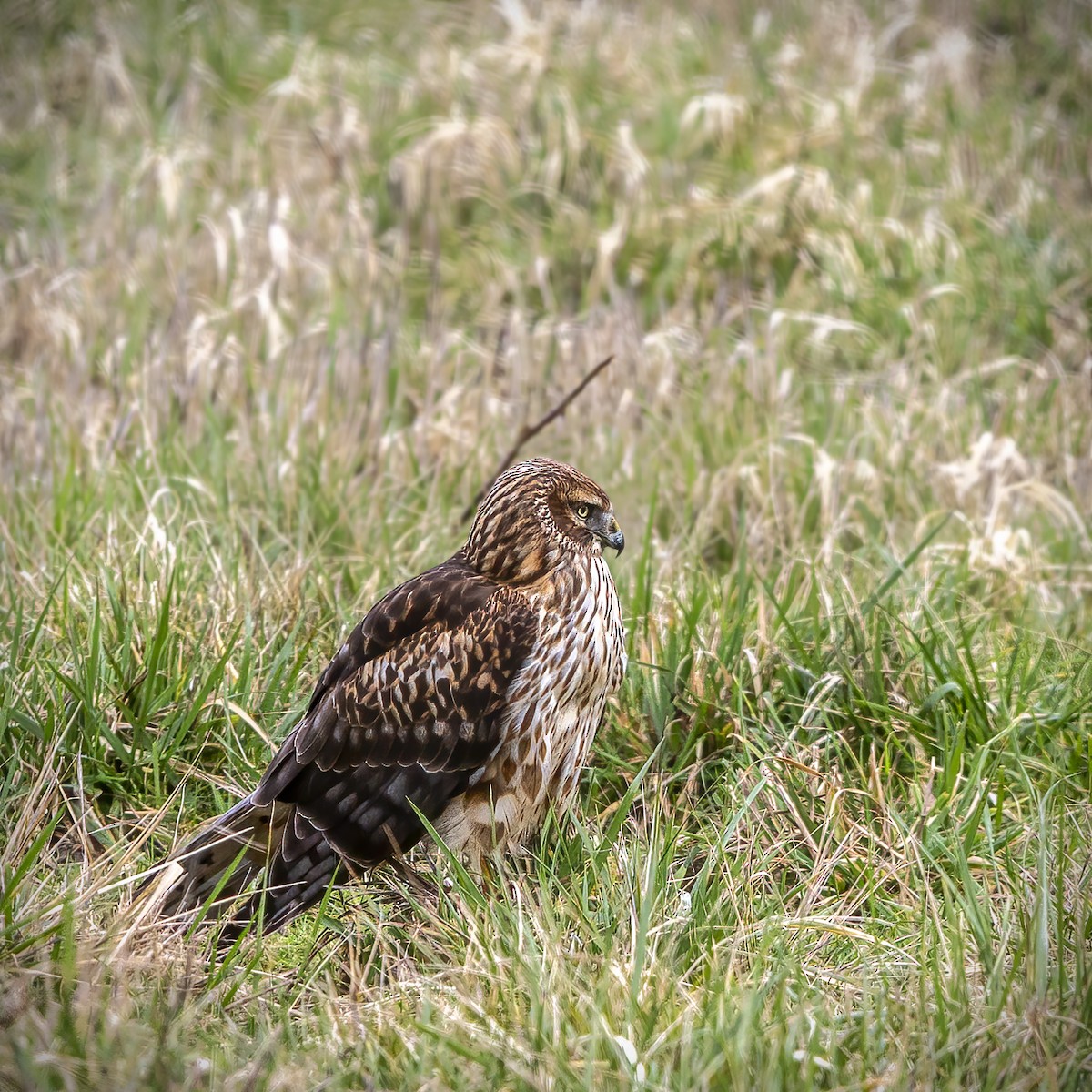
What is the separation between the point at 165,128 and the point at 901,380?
4.61m

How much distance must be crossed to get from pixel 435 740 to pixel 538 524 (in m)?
0.60

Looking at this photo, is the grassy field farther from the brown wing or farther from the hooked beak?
the hooked beak

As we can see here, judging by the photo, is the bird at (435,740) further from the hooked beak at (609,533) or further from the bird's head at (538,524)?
the hooked beak at (609,533)

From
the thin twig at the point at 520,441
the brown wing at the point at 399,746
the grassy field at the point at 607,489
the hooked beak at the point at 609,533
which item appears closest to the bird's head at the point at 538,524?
the hooked beak at the point at 609,533

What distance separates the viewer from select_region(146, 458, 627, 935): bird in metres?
3.45

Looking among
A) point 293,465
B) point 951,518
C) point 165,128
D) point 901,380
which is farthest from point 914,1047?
point 165,128

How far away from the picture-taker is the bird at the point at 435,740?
345cm

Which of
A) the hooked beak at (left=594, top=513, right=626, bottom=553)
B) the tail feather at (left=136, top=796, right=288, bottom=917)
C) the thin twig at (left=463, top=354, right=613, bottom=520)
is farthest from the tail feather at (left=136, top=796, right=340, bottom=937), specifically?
the thin twig at (left=463, top=354, right=613, bottom=520)

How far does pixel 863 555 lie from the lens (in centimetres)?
501

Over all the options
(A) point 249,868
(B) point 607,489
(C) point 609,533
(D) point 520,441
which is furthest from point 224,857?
(B) point 607,489

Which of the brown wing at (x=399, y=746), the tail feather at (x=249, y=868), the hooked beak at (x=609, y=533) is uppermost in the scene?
the hooked beak at (x=609, y=533)

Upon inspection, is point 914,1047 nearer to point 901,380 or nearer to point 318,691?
point 318,691

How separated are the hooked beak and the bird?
0.39ft

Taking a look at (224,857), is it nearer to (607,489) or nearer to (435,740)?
(435,740)
